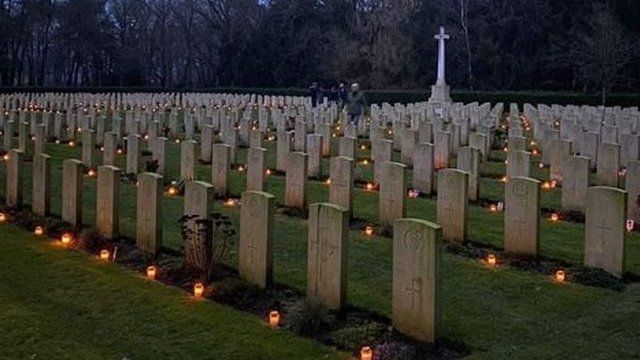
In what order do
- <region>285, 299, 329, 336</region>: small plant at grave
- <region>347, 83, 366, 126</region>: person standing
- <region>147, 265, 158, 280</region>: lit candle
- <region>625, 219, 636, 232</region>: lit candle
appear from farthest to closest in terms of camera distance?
<region>347, 83, 366, 126</region>: person standing, <region>625, 219, 636, 232</region>: lit candle, <region>147, 265, 158, 280</region>: lit candle, <region>285, 299, 329, 336</region>: small plant at grave

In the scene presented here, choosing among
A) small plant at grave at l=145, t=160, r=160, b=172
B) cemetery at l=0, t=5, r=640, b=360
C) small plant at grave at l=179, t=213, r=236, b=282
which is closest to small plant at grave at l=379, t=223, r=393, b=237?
cemetery at l=0, t=5, r=640, b=360

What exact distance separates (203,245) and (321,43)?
2120 inches

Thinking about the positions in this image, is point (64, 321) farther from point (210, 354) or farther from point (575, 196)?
point (575, 196)

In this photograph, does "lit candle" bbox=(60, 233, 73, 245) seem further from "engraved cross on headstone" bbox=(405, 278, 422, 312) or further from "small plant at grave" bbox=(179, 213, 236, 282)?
"engraved cross on headstone" bbox=(405, 278, 422, 312)

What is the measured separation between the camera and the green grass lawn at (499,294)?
6262mm

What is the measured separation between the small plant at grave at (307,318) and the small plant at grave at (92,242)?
11.2ft

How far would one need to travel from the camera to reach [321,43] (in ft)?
200

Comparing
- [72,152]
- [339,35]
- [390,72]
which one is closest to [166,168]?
[72,152]

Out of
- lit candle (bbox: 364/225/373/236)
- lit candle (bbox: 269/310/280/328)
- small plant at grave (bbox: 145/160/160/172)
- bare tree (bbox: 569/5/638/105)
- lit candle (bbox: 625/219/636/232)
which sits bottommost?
lit candle (bbox: 269/310/280/328)

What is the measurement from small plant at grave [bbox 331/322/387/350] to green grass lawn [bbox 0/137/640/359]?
1.43 feet

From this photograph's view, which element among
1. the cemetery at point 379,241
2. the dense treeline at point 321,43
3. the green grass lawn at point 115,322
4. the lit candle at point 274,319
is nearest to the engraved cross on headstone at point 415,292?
the cemetery at point 379,241

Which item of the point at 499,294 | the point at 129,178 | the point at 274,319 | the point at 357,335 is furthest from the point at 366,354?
the point at 129,178

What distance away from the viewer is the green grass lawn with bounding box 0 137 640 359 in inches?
247

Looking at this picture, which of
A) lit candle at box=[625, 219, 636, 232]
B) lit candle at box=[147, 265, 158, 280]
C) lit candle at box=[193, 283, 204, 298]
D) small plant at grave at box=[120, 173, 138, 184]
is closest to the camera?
lit candle at box=[193, 283, 204, 298]
